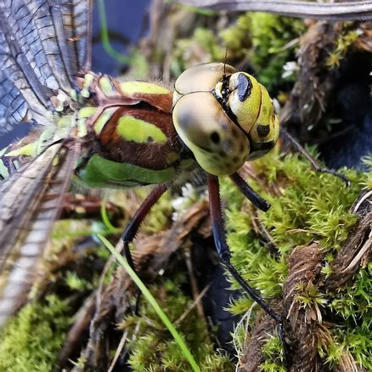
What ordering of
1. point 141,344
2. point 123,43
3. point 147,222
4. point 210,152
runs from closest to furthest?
point 210,152 → point 141,344 → point 147,222 → point 123,43

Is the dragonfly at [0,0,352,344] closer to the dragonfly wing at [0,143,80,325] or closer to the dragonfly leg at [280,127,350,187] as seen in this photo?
the dragonfly wing at [0,143,80,325]

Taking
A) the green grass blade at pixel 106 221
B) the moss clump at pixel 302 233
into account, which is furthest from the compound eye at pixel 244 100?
the green grass blade at pixel 106 221

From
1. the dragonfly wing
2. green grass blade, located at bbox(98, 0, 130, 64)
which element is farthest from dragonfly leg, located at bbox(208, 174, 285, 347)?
green grass blade, located at bbox(98, 0, 130, 64)

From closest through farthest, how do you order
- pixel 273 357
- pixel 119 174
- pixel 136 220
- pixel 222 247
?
pixel 273 357
pixel 222 247
pixel 119 174
pixel 136 220

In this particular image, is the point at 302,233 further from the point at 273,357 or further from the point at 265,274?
the point at 273,357

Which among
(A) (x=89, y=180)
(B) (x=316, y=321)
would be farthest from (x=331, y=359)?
(A) (x=89, y=180)

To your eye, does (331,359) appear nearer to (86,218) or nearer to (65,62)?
(86,218)

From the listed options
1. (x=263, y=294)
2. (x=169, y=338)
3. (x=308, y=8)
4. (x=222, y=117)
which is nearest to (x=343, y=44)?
(x=308, y=8)

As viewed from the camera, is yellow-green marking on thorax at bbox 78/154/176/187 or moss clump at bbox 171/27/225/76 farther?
moss clump at bbox 171/27/225/76
